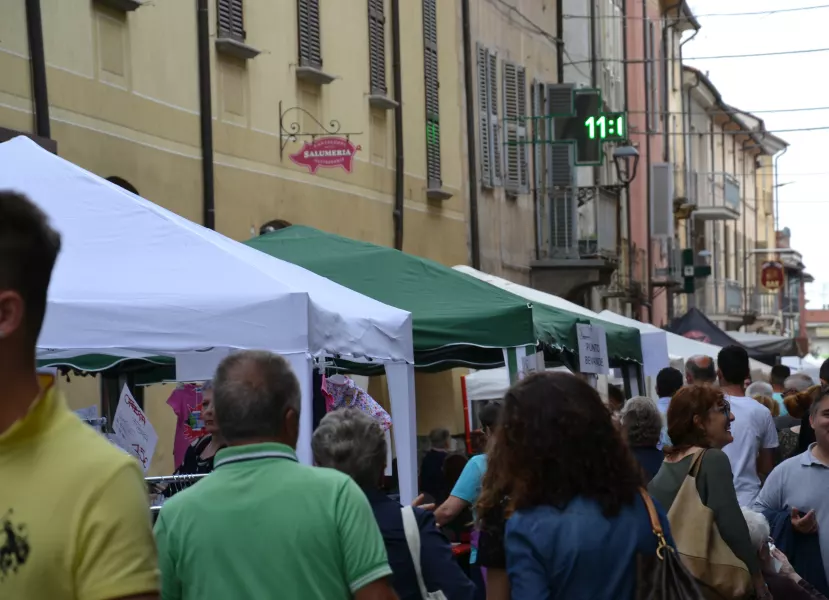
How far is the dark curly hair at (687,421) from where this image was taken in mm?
6105

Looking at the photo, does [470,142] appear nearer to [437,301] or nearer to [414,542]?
[437,301]

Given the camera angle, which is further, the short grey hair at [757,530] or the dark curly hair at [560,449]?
the short grey hair at [757,530]

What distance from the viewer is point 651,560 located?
3969mm

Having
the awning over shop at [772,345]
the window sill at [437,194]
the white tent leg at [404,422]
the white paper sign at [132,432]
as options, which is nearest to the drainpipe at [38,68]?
the white paper sign at [132,432]

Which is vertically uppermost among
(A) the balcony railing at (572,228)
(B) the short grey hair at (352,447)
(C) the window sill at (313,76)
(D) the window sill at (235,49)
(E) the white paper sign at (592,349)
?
(D) the window sill at (235,49)

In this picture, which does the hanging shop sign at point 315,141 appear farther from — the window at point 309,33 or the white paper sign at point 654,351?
the white paper sign at point 654,351

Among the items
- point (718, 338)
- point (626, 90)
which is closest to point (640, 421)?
point (718, 338)

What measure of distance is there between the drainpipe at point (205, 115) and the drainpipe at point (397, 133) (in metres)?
5.37

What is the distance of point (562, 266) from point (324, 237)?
14910 mm

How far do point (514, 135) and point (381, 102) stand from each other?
6.60 metres

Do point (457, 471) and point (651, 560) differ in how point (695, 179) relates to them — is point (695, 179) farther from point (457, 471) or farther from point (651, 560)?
point (651, 560)

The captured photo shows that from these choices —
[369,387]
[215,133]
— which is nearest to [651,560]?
[215,133]

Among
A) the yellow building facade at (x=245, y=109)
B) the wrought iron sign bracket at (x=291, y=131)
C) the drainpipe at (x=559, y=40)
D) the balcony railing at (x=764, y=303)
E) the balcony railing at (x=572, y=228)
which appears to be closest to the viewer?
the yellow building facade at (x=245, y=109)

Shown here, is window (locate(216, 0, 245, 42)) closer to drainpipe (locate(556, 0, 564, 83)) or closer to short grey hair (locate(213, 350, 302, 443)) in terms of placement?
short grey hair (locate(213, 350, 302, 443))
